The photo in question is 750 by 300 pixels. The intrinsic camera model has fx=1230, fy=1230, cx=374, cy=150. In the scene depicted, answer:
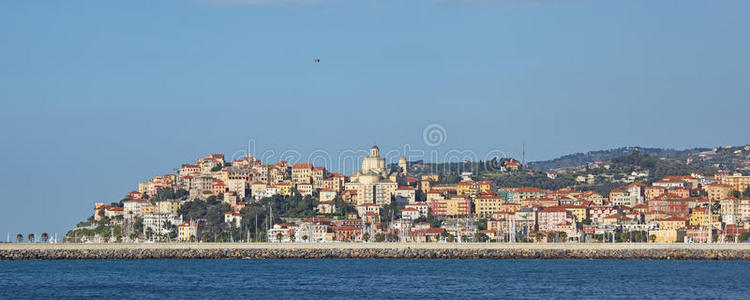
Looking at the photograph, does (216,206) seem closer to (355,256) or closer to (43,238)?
(43,238)

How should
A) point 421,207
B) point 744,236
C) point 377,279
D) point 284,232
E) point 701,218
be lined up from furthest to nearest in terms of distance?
point 421,207, point 701,218, point 284,232, point 744,236, point 377,279

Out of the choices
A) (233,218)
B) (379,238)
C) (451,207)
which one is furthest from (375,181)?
(379,238)

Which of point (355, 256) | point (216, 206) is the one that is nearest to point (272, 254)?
point (355, 256)

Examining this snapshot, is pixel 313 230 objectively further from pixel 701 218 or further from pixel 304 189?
pixel 701 218

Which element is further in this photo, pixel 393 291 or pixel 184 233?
pixel 184 233

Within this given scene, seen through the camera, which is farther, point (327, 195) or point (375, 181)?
point (375, 181)

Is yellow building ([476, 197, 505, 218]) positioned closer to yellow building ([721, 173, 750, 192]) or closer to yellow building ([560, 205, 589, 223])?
yellow building ([560, 205, 589, 223])

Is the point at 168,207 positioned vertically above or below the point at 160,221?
above
